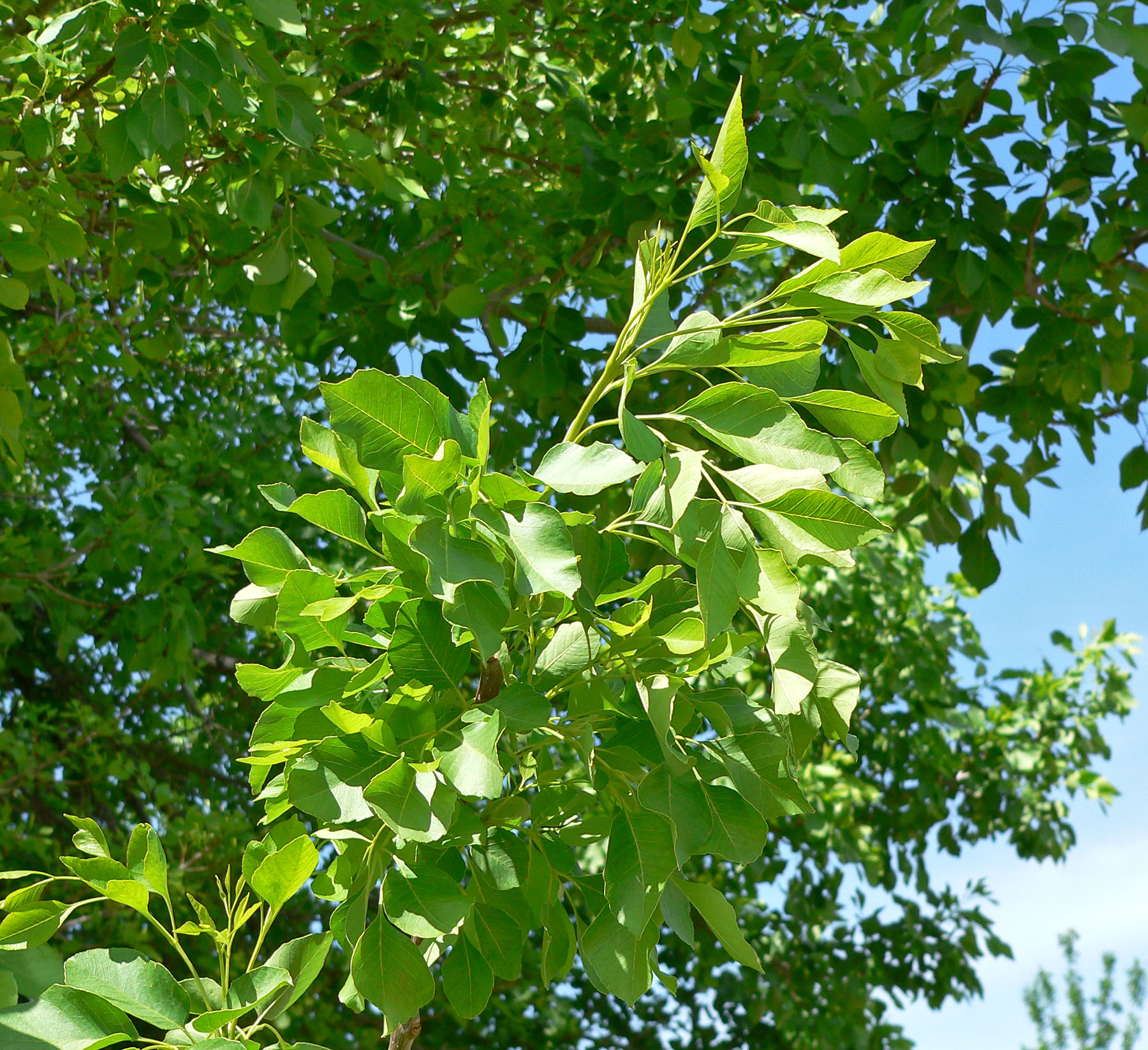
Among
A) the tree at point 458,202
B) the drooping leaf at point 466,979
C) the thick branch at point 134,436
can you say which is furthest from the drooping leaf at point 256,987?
the thick branch at point 134,436

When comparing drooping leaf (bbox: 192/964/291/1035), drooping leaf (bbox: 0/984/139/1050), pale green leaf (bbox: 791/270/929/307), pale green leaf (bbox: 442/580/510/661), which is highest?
pale green leaf (bbox: 791/270/929/307)

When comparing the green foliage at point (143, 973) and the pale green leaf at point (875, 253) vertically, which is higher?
the pale green leaf at point (875, 253)

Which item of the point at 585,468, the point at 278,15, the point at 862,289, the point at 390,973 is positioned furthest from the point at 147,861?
the point at 278,15

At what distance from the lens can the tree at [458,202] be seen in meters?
2.08

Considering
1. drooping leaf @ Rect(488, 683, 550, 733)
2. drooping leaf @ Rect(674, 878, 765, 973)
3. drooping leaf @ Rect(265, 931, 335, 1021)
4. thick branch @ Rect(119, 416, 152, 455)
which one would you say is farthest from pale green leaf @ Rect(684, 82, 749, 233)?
thick branch @ Rect(119, 416, 152, 455)

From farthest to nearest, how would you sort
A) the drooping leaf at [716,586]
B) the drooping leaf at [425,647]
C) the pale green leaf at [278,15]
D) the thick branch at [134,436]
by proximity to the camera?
the thick branch at [134,436] → the pale green leaf at [278,15] → the drooping leaf at [425,647] → the drooping leaf at [716,586]

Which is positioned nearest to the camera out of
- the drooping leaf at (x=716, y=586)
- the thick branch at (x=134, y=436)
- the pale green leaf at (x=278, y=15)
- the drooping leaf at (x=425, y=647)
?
the drooping leaf at (x=716, y=586)

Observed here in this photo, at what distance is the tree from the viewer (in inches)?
81.7

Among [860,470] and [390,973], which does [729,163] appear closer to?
[860,470]

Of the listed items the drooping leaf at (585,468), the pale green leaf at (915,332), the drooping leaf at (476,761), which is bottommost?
the drooping leaf at (476,761)

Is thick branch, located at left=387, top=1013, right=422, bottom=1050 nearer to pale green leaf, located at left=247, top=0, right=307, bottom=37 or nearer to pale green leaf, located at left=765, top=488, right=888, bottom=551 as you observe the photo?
A: pale green leaf, located at left=765, top=488, right=888, bottom=551

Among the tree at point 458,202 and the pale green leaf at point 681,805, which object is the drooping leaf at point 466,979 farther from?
the tree at point 458,202

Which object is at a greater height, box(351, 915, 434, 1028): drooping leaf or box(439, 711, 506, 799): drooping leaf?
box(439, 711, 506, 799): drooping leaf

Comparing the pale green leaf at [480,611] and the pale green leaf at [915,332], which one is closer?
the pale green leaf at [480,611]
